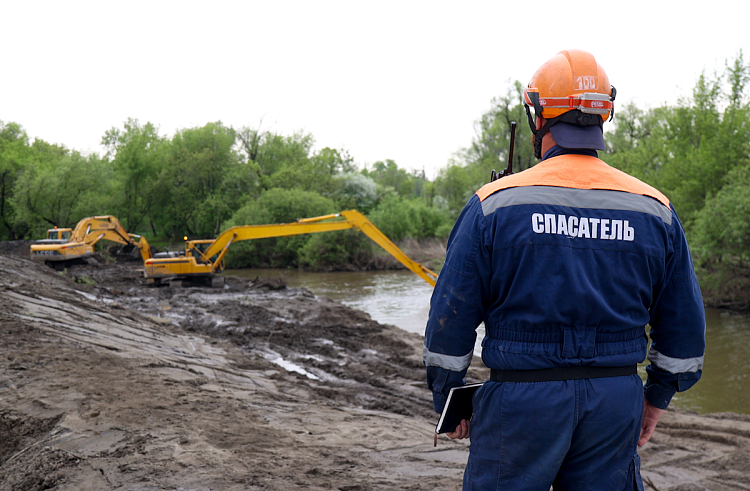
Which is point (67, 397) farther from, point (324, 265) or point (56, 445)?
point (324, 265)

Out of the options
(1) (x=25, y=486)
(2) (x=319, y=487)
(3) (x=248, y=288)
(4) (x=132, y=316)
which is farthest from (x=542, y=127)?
(3) (x=248, y=288)

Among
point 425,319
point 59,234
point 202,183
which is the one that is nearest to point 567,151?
point 425,319

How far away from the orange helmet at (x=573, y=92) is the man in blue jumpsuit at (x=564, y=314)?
12 mm

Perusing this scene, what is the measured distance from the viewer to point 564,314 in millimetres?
1939

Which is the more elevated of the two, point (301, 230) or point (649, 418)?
point (301, 230)

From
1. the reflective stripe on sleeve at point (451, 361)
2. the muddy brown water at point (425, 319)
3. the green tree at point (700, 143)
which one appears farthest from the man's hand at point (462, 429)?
the green tree at point (700, 143)

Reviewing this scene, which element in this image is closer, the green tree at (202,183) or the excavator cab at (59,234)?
the excavator cab at (59,234)

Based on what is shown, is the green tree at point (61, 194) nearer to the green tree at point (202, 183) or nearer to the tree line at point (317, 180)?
the tree line at point (317, 180)

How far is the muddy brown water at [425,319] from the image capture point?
8802 mm

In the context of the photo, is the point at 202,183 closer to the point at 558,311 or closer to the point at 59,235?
the point at 59,235

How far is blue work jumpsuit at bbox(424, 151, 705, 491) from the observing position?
1.93 m

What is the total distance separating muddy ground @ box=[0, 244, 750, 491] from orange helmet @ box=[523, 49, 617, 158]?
2.99 metres

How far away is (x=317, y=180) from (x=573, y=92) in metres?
46.3

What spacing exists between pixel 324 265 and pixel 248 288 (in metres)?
13.4
